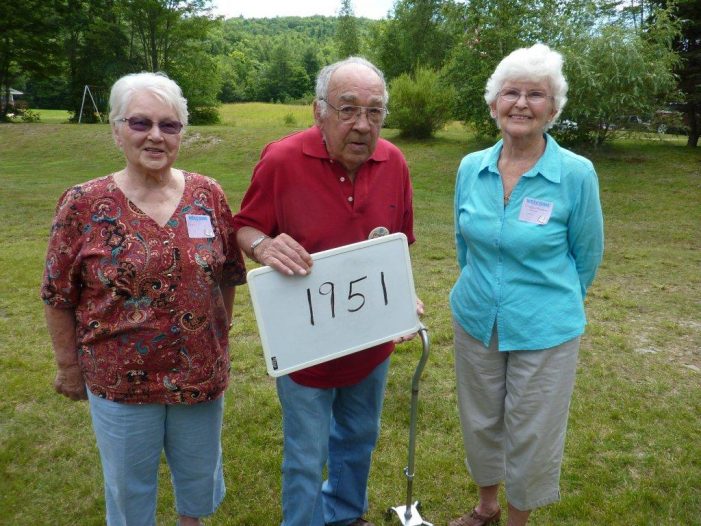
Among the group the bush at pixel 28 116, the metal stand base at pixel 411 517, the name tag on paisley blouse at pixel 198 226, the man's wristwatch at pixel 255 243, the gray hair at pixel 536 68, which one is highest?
the gray hair at pixel 536 68

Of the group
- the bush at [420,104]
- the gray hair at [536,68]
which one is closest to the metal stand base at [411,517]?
the gray hair at [536,68]

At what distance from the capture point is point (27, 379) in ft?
13.8

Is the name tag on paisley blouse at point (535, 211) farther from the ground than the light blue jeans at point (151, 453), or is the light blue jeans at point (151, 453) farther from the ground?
the name tag on paisley blouse at point (535, 211)

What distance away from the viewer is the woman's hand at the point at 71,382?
1.98m

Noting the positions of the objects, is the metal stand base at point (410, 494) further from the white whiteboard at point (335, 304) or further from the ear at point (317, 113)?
the ear at point (317, 113)

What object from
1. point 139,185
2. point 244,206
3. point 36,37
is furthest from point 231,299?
point 36,37

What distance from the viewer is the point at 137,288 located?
5.96 feet

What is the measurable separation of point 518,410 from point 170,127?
1.79 m

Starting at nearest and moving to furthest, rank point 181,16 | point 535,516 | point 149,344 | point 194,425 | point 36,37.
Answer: point 149,344, point 194,425, point 535,516, point 36,37, point 181,16

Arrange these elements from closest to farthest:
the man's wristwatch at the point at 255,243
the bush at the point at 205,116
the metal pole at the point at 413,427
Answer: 1. the man's wristwatch at the point at 255,243
2. the metal pole at the point at 413,427
3. the bush at the point at 205,116

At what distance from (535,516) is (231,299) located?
6.50 feet

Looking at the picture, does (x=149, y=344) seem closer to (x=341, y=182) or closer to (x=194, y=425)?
(x=194, y=425)

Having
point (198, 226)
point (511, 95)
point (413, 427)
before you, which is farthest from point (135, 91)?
point (413, 427)

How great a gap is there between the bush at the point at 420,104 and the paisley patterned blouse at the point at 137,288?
1743 cm
